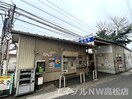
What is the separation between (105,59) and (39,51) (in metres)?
9.80

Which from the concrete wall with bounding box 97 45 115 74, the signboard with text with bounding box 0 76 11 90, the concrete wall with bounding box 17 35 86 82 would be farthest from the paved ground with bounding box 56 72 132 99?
the concrete wall with bounding box 97 45 115 74

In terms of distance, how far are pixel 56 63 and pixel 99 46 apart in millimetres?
8586

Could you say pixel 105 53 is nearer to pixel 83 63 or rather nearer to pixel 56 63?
pixel 83 63

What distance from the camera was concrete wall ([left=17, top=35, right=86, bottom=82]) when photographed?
7.04 metres

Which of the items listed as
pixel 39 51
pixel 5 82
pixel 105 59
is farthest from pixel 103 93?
pixel 105 59

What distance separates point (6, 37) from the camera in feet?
24.1

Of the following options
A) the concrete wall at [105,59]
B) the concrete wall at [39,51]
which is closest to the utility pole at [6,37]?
the concrete wall at [39,51]

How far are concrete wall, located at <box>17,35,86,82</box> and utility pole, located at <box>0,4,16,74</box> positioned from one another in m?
0.70

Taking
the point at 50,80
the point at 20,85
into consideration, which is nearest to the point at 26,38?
the point at 20,85

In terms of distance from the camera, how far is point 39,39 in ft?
26.4

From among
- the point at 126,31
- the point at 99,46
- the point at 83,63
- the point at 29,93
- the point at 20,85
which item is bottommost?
the point at 29,93

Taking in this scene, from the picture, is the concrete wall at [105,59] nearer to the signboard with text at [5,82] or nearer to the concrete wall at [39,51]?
the concrete wall at [39,51]

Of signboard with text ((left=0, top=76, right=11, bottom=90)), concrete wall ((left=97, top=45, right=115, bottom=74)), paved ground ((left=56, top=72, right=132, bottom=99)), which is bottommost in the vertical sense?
paved ground ((left=56, top=72, right=132, bottom=99))

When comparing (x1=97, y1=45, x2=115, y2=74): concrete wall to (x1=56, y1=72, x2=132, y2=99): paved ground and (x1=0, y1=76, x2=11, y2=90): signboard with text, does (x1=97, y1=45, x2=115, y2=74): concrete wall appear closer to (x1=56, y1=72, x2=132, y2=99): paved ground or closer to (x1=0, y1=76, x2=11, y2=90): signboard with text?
(x1=56, y1=72, x2=132, y2=99): paved ground
